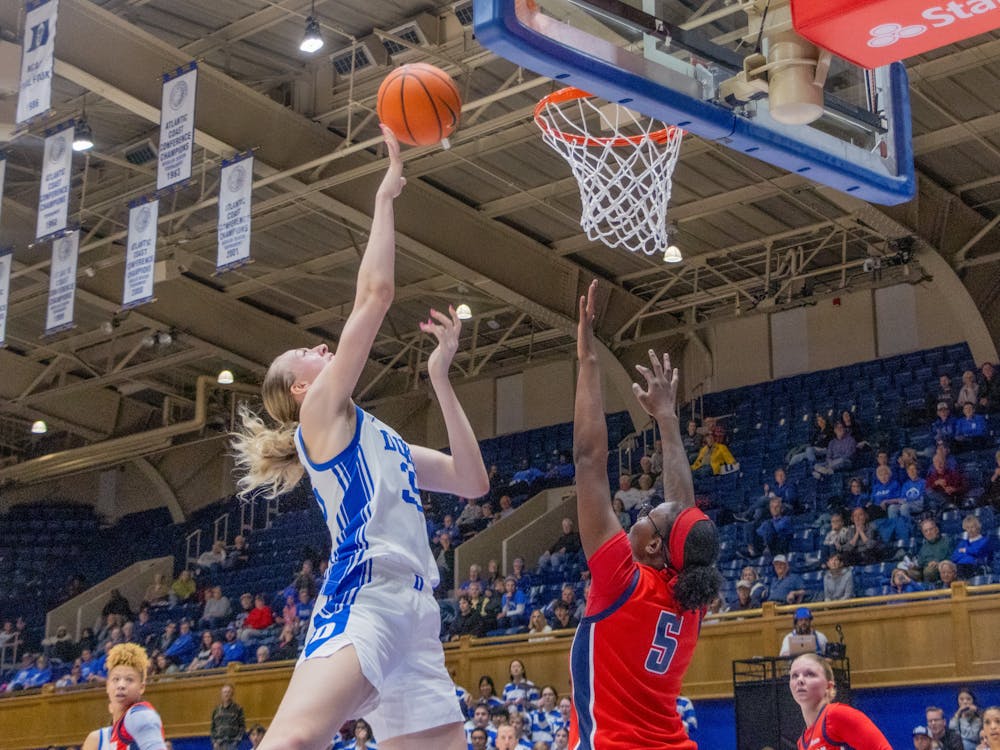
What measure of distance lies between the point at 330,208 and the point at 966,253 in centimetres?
887

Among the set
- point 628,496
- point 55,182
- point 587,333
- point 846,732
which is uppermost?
point 55,182

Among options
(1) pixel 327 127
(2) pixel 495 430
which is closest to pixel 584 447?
(1) pixel 327 127

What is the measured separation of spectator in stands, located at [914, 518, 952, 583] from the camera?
43.7 feet

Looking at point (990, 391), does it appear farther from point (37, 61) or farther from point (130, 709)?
point (130, 709)

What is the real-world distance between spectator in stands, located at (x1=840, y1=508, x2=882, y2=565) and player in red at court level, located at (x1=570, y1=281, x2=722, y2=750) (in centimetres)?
1088

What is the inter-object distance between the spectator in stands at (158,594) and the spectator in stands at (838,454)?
41.3ft

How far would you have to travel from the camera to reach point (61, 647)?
23188 millimetres

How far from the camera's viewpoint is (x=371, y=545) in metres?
3.46

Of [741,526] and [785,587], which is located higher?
[741,526]

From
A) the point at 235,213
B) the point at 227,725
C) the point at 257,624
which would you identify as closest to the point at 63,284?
the point at 235,213

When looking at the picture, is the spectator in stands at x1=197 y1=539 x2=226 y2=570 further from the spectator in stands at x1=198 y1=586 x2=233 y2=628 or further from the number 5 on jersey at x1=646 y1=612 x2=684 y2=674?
the number 5 on jersey at x1=646 y1=612 x2=684 y2=674

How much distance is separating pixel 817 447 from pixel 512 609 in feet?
15.1

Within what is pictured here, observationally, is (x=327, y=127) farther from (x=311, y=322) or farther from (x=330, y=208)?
(x=311, y=322)

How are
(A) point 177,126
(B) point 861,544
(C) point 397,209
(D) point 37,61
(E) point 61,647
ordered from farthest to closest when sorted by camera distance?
(E) point 61,647 → (C) point 397,209 → (B) point 861,544 → (A) point 177,126 → (D) point 37,61
